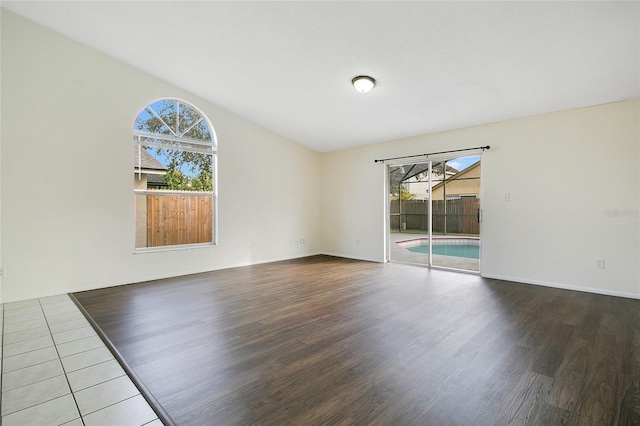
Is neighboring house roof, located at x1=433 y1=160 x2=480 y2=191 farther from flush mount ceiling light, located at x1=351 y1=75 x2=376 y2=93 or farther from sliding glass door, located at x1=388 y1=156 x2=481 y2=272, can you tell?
flush mount ceiling light, located at x1=351 y1=75 x2=376 y2=93

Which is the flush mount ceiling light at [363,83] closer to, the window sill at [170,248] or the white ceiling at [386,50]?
the white ceiling at [386,50]

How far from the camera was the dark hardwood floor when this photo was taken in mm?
1614

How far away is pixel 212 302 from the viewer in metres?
3.50

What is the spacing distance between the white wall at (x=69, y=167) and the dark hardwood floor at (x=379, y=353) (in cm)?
54

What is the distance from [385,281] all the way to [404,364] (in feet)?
8.04

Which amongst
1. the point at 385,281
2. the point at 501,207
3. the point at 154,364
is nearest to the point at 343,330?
the point at 154,364

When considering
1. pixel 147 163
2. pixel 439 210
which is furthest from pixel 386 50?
pixel 147 163

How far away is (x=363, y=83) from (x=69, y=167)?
4048 mm

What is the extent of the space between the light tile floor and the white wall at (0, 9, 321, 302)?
3.66 feet

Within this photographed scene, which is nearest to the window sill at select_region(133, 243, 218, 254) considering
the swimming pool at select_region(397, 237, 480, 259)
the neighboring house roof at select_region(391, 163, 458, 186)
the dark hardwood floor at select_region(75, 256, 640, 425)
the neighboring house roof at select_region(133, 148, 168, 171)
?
the dark hardwood floor at select_region(75, 256, 640, 425)

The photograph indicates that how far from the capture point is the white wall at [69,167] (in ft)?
11.6

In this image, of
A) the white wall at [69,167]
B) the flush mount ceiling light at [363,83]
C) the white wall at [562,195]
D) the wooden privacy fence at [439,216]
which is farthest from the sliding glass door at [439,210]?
the white wall at [69,167]

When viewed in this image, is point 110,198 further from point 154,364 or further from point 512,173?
point 512,173

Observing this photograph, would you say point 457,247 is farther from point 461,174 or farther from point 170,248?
point 170,248
